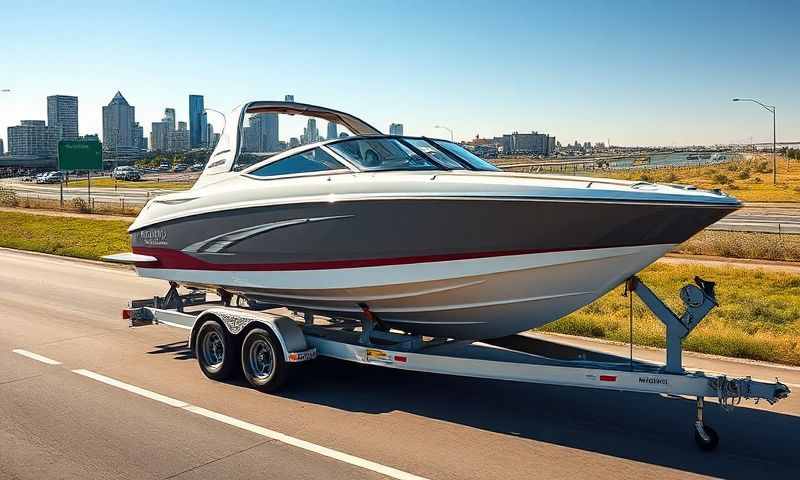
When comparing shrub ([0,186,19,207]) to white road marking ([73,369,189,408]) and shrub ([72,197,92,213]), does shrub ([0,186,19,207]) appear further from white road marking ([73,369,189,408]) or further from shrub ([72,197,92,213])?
white road marking ([73,369,189,408])

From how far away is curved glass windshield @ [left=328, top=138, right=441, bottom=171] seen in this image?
25.1 ft

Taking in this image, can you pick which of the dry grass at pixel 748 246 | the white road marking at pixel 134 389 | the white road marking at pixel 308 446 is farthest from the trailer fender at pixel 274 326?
the dry grass at pixel 748 246

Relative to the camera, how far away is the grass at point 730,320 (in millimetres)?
9391

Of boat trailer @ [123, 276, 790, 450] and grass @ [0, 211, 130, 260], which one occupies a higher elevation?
grass @ [0, 211, 130, 260]

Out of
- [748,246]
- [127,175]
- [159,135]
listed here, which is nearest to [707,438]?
[748,246]

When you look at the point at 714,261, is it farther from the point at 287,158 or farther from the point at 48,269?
the point at 48,269

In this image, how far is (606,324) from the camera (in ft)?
36.1

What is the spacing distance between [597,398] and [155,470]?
4447mm

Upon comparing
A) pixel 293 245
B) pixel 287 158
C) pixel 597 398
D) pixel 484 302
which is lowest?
pixel 597 398

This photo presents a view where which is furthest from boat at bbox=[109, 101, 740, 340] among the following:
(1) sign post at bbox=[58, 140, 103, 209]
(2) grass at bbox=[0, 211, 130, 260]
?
(1) sign post at bbox=[58, 140, 103, 209]

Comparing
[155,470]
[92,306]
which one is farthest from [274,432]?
[92,306]

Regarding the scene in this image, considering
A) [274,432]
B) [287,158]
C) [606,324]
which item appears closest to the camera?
[274,432]

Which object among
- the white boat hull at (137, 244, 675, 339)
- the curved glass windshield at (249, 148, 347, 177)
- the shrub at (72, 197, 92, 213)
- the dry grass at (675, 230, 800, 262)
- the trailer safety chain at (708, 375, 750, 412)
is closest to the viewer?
the trailer safety chain at (708, 375, 750, 412)

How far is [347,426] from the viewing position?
22.3 ft
